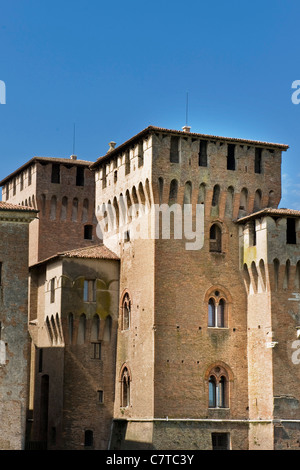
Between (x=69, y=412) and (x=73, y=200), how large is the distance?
12.5 meters

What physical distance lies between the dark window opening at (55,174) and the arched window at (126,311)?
9.89 metres

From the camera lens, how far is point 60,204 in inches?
1988

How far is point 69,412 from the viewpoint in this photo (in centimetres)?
4197

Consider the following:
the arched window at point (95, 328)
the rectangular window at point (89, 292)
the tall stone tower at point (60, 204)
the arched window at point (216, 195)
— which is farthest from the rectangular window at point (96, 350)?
the tall stone tower at point (60, 204)

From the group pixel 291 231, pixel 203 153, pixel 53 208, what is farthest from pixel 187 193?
pixel 53 208

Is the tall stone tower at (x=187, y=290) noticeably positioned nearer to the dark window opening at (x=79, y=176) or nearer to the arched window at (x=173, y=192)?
the arched window at (x=173, y=192)

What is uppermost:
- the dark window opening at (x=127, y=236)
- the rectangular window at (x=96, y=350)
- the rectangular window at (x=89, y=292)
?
the dark window opening at (x=127, y=236)

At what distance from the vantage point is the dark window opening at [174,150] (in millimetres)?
41812

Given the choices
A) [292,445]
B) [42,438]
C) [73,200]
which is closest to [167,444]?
[292,445]

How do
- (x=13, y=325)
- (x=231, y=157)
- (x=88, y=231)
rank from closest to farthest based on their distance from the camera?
(x=13, y=325), (x=231, y=157), (x=88, y=231)

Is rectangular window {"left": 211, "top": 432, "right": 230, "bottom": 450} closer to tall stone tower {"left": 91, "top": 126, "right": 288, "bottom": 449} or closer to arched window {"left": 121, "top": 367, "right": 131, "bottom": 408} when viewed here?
tall stone tower {"left": 91, "top": 126, "right": 288, "bottom": 449}

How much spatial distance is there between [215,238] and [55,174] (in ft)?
38.8

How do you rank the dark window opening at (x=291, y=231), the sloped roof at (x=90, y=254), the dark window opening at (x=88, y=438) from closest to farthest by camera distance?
the dark window opening at (x=291, y=231) < the dark window opening at (x=88, y=438) < the sloped roof at (x=90, y=254)

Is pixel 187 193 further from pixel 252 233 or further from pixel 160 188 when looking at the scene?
pixel 252 233
